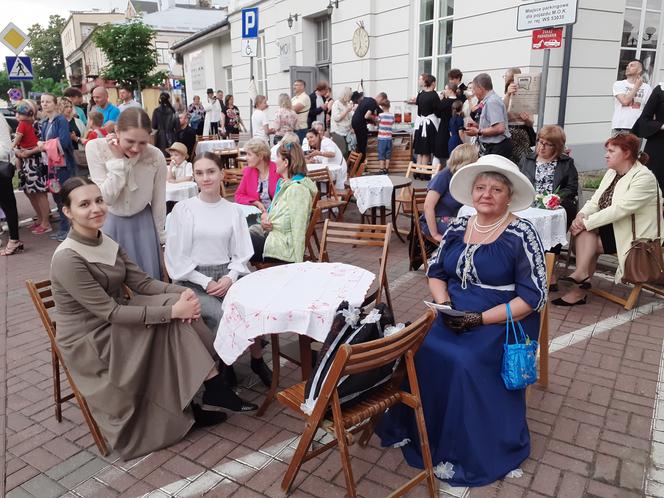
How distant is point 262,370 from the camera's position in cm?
359

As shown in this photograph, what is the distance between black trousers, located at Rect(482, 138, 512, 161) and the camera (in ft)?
21.6

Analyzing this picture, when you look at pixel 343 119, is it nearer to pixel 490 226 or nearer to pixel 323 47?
pixel 323 47

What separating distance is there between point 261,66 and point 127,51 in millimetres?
10850

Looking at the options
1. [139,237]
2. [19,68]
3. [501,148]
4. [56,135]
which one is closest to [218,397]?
[139,237]

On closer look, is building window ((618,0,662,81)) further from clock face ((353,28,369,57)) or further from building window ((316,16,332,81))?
building window ((316,16,332,81))

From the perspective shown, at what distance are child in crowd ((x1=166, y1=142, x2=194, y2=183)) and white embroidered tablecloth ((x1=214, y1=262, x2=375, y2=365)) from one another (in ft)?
13.2

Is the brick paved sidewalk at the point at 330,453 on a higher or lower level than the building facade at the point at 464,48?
lower

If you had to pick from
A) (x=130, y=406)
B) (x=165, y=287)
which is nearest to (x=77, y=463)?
(x=130, y=406)

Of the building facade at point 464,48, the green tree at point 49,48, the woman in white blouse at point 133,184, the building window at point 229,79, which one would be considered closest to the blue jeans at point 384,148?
the building facade at point 464,48

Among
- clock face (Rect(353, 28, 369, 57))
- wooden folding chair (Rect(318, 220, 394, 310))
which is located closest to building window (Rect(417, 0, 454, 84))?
clock face (Rect(353, 28, 369, 57))

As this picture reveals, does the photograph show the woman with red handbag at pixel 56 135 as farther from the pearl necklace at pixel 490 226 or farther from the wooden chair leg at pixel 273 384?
the pearl necklace at pixel 490 226

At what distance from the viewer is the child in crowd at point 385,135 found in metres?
10.0

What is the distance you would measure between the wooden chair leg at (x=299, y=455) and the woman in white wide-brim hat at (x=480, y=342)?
62cm

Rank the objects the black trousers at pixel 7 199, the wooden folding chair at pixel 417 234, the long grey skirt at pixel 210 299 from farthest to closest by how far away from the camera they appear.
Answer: the black trousers at pixel 7 199 < the wooden folding chair at pixel 417 234 < the long grey skirt at pixel 210 299
